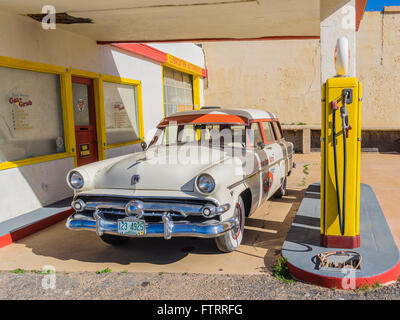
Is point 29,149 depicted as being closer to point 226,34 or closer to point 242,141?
point 242,141

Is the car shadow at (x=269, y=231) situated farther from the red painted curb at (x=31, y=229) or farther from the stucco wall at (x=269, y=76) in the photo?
the stucco wall at (x=269, y=76)

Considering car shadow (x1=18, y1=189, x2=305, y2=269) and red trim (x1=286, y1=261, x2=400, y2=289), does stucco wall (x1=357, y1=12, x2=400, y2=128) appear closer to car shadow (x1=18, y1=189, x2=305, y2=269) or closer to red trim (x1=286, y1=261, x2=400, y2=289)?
car shadow (x1=18, y1=189, x2=305, y2=269)

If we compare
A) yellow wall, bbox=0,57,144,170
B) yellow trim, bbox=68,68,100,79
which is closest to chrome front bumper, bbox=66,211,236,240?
yellow wall, bbox=0,57,144,170

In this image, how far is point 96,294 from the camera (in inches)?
135

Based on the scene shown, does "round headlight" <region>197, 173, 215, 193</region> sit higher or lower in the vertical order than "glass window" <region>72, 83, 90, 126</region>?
lower

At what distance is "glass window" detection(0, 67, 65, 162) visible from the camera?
5506mm

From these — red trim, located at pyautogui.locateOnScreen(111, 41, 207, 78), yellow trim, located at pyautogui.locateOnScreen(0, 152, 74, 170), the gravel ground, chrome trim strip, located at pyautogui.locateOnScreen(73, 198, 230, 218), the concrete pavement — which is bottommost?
the gravel ground

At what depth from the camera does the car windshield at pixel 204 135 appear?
16.7ft

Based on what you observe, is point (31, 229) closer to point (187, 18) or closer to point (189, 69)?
point (187, 18)

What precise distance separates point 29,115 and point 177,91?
6923 mm

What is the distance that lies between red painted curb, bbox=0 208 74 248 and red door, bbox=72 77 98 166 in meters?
1.47

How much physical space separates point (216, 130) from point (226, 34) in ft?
10.2

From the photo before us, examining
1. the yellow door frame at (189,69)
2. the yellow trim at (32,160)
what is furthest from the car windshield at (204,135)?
the yellow door frame at (189,69)

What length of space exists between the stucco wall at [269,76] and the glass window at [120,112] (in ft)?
20.2
